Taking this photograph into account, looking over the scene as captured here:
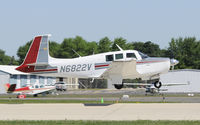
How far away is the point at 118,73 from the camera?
2331cm

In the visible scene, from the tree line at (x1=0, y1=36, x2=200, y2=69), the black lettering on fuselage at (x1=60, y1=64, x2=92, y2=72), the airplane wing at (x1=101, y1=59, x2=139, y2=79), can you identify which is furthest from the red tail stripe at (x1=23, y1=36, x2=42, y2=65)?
the tree line at (x1=0, y1=36, x2=200, y2=69)

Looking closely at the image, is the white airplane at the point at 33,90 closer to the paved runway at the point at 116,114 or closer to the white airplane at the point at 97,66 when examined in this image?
the white airplane at the point at 97,66

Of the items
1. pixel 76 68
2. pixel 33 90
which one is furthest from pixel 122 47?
pixel 76 68

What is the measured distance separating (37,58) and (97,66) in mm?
4203

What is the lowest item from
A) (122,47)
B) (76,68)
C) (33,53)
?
(76,68)

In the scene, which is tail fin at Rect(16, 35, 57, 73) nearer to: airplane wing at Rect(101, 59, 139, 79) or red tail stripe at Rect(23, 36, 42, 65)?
red tail stripe at Rect(23, 36, 42, 65)

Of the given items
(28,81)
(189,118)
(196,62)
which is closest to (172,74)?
(28,81)

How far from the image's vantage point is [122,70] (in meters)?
23.0

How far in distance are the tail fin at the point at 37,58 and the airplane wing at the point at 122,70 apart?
420 cm

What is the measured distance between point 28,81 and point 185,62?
41347 mm

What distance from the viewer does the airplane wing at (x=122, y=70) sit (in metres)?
22.2
